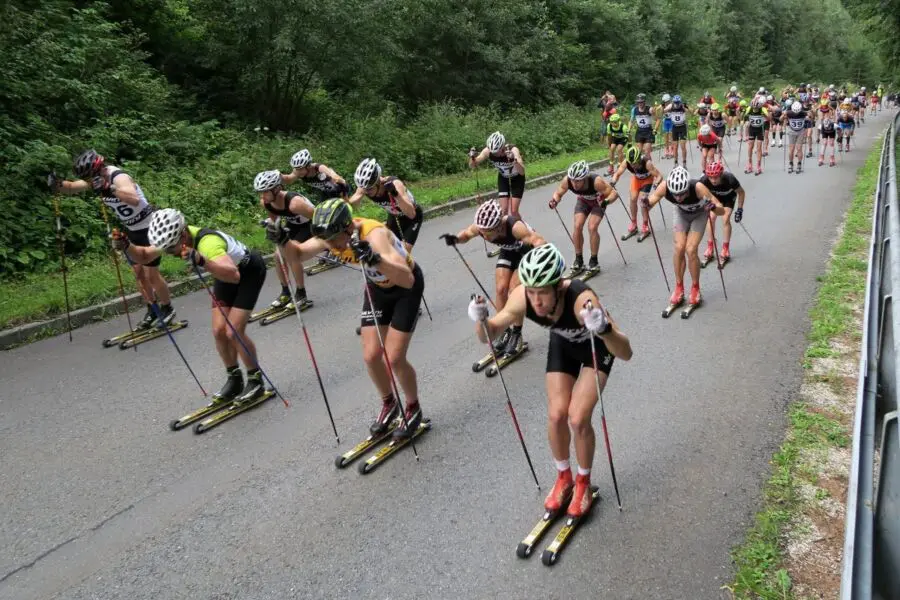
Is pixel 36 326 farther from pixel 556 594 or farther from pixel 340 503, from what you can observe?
pixel 556 594

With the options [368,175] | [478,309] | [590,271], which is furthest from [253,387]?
[590,271]

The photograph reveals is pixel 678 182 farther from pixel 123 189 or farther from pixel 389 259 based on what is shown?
pixel 123 189

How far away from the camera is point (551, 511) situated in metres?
4.46

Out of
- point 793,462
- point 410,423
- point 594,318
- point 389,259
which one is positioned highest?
point 389,259

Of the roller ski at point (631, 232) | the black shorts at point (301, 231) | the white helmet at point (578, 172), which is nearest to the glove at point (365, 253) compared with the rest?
the black shorts at point (301, 231)

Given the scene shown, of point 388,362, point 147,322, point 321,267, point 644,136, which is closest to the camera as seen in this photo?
point 388,362

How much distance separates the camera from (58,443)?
590 centimetres

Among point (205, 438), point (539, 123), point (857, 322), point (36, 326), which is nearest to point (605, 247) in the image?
point (857, 322)

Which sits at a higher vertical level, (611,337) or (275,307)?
(611,337)

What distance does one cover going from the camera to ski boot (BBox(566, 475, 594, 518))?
446 centimetres

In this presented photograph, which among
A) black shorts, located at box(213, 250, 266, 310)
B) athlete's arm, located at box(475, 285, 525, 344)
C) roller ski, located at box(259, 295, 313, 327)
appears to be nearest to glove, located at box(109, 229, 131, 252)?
black shorts, located at box(213, 250, 266, 310)

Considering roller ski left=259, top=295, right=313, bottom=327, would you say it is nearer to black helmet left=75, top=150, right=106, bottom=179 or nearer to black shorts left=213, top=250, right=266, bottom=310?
black shorts left=213, top=250, right=266, bottom=310

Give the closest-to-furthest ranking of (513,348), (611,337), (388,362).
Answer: (611,337) → (388,362) → (513,348)

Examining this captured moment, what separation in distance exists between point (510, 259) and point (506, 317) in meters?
3.01
